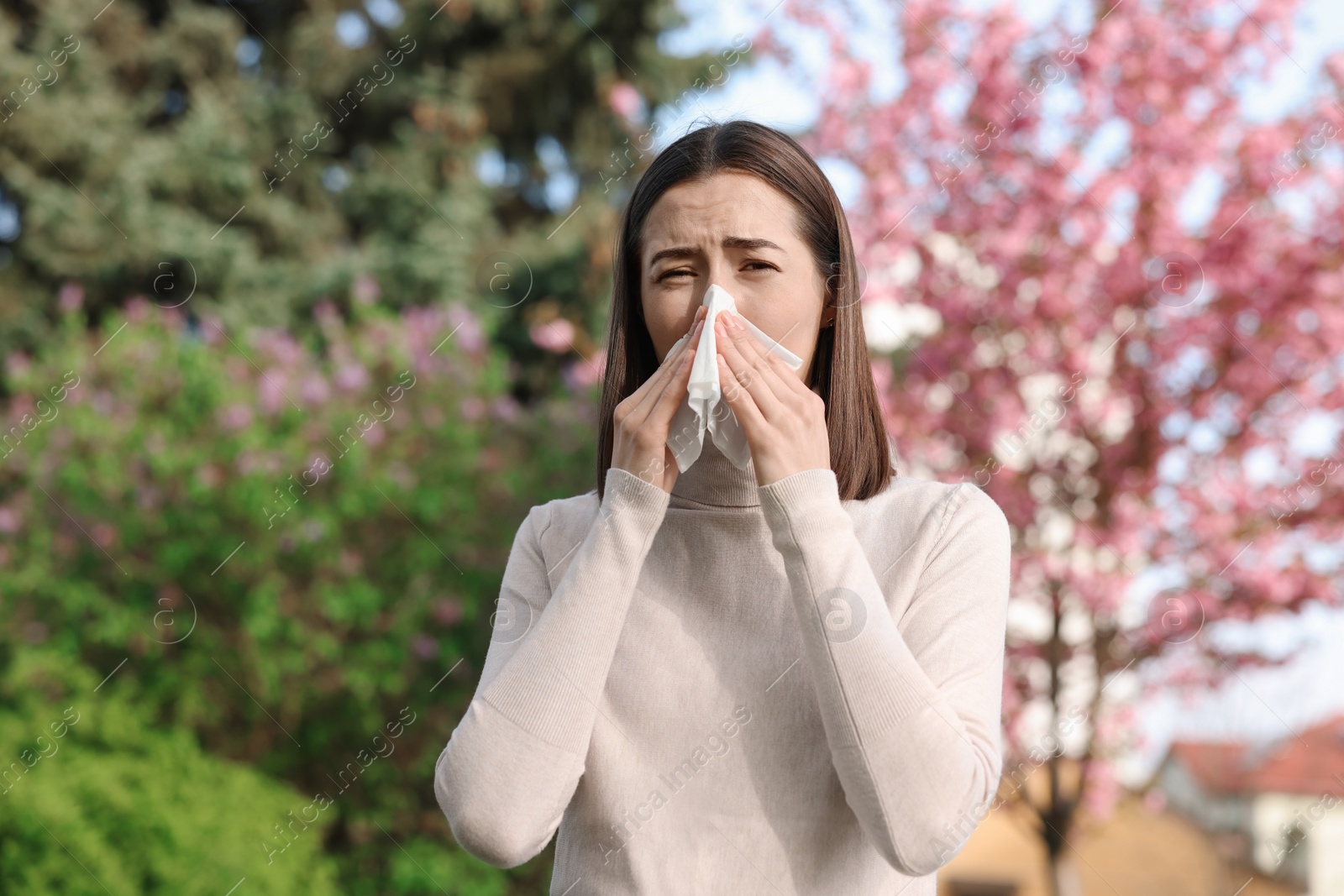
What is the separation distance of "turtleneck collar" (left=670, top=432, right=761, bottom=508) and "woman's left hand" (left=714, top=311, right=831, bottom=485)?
0.18m

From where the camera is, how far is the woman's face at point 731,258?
→ 1.60m

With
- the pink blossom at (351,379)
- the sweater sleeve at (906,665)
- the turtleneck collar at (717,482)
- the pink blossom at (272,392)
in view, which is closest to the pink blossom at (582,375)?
the pink blossom at (351,379)

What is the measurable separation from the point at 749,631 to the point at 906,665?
0.27 meters

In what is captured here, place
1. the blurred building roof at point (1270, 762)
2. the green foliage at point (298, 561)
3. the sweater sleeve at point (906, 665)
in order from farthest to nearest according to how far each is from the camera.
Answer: the blurred building roof at point (1270, 762) → the green foliage at point (298, 561) → the sweater sleeve at point (906, 665)

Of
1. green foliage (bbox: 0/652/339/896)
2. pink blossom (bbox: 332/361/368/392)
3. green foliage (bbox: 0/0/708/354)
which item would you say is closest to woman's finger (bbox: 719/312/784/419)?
green foliage (bbox: 0/652/339/896)

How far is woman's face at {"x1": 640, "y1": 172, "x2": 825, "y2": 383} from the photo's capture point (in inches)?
62.8

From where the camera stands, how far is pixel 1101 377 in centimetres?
541

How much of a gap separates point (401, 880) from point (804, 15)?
4850mm

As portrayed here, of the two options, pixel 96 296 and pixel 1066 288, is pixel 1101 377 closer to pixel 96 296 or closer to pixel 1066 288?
pixel 1066 288

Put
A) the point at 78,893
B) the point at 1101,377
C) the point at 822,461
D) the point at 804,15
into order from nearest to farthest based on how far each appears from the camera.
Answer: the point at 822,461 → the point at 78,893 → the point at 1101,377 → the point at 804,15

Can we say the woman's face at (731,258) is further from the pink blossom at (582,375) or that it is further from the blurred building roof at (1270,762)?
the blurred building roof at (1270,762)

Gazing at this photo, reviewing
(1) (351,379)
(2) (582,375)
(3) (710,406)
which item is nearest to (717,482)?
(3) (710,406)

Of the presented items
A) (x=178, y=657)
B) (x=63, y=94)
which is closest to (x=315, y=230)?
(x=63, y=94)

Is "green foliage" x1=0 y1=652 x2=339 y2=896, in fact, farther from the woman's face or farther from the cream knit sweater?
the woman's face
